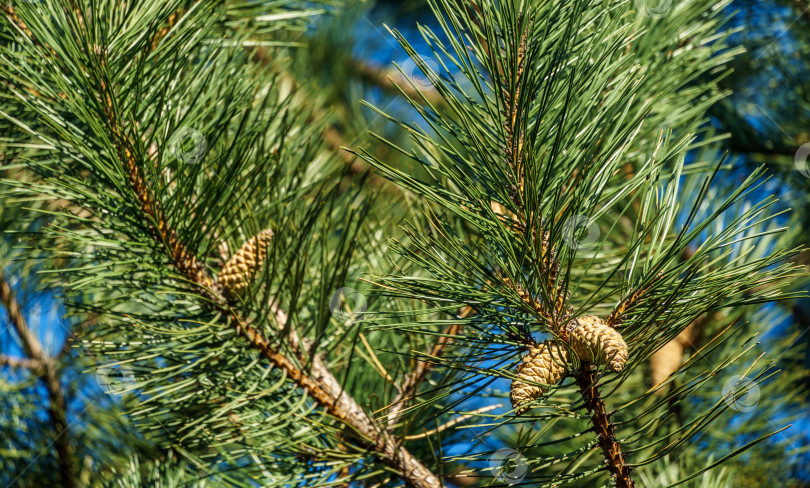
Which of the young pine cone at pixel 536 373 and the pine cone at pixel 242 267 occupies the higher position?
the pine cone at pixel 242 267

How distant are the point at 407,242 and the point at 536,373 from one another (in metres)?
0.28

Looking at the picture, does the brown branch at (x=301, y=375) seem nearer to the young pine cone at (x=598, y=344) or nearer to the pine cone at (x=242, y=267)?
the pine cone at (x=242, y=267)

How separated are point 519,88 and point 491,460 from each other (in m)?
0.24

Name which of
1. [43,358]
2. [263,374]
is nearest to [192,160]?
[263,374]

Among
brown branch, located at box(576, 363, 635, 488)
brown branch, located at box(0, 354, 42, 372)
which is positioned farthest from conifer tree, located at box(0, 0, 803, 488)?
brown branch, located at box(0, 354, 42, 372)

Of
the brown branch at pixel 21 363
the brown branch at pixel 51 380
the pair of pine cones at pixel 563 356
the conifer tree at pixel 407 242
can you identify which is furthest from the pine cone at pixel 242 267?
the brown branch at pixel 21 363

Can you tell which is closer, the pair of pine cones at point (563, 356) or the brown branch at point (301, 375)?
the pair of pine cones at point (563, 356)

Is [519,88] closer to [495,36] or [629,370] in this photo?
[495,36]

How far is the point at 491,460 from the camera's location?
0.42 meters

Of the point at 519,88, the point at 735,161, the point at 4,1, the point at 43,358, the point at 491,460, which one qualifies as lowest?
the point at 491,460

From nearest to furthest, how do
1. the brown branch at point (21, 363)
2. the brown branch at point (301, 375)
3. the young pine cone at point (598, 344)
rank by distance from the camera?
the young pine cone at point (598, 344)
the brown branch at point (301, 375)
the brown branch at point (21, 363)

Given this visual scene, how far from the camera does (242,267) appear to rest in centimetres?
53

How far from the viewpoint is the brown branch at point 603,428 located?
15.8 inches

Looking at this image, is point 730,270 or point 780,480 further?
point 780,480
